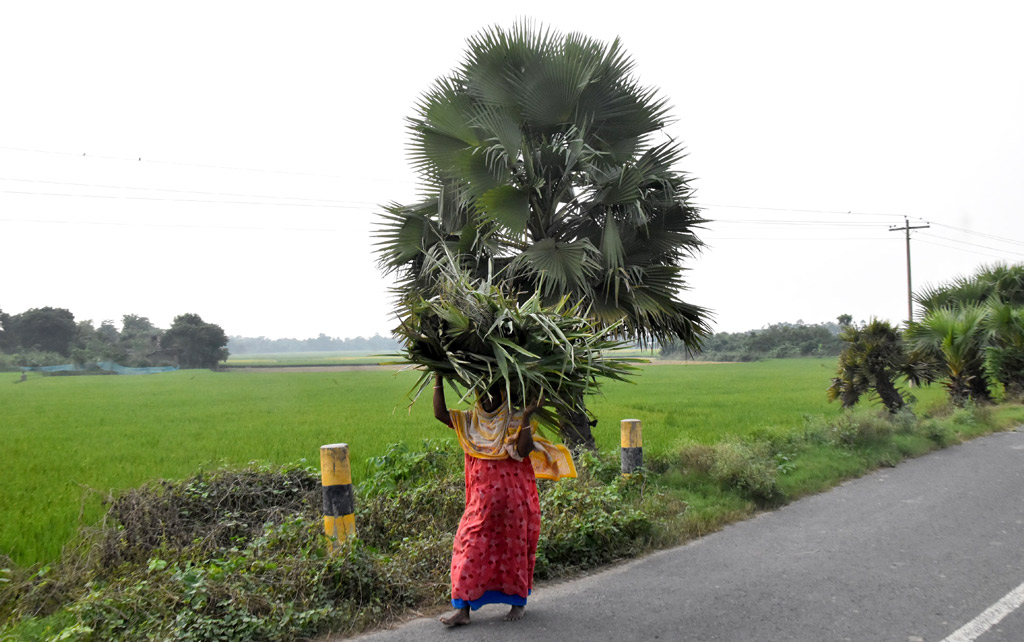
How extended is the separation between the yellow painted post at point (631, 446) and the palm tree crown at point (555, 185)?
1396mm

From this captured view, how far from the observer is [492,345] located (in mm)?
3980

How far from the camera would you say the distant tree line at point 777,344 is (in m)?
64.4

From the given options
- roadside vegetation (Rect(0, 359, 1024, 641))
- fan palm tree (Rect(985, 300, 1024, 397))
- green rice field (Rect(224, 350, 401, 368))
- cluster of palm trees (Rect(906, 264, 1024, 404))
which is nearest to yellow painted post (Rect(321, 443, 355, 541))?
roadside vegetation (Rect(0, 359, 1024, 641))

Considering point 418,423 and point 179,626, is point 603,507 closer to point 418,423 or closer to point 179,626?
point 179,626

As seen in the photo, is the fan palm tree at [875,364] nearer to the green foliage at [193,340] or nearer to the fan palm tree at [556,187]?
the fan palm tree at [556,187]

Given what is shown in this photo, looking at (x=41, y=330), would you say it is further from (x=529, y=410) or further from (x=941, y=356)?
(x=529, y=410)

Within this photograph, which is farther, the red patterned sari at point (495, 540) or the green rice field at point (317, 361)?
the green rice field at point (317, 361)

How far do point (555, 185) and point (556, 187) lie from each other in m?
0.05

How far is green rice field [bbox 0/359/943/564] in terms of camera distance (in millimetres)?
6965

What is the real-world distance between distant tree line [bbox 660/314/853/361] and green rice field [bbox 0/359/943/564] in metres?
42.7

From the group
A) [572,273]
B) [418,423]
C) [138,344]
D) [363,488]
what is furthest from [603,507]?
[138,344]

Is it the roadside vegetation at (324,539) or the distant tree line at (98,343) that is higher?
the distant tree line at (98,343)

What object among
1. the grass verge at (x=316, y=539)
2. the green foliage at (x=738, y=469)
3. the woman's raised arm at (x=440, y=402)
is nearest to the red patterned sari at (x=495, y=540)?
the woman's raised arm at (x=440, y=402)

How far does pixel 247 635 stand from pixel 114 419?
47.1 ft
